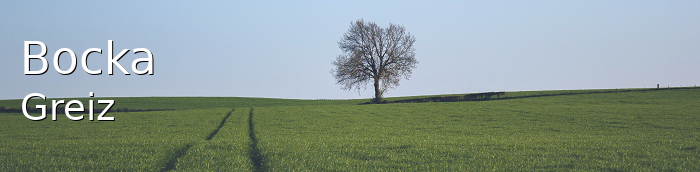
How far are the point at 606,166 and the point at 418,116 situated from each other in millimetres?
22887

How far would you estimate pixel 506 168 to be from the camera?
10.6 m

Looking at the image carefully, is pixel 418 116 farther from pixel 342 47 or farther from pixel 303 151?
pixel 342 47

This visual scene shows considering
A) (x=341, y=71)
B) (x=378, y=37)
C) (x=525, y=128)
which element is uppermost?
(x=378, y=37)

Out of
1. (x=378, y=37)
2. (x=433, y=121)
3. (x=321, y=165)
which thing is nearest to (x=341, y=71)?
(x=378, y=37)

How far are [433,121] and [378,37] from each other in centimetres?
3179

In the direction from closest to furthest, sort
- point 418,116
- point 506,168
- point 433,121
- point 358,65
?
point 506,168
point 433,121
point 418,116
point 358,65

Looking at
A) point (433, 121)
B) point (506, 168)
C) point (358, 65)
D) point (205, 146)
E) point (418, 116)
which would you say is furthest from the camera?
point (358, 65)

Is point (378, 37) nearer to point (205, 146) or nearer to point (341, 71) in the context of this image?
point (341, 71)

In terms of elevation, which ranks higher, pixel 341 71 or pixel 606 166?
pixel 341 71

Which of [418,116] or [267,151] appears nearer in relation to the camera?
Result: [267,151]

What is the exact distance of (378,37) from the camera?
5994cm

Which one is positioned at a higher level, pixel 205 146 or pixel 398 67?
pixel 398 67

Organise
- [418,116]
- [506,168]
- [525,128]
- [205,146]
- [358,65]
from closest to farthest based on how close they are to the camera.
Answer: [506,168] < [205,146] < [525,128] < [418,116] < [358,65]

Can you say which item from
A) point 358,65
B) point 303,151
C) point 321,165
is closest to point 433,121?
point 303,151
